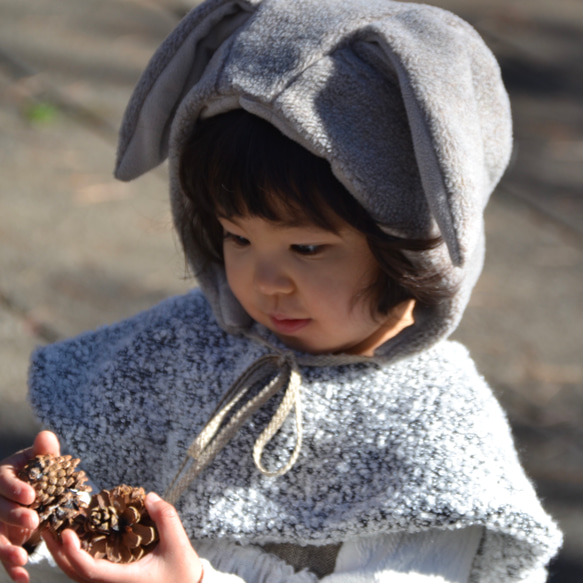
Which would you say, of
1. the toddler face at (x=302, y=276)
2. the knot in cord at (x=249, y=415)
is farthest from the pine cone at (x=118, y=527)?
the toddler face at (x=302, y=276)

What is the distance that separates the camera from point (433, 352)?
64.0 inches

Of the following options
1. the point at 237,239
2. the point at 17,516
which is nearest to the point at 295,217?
the point at 237,239

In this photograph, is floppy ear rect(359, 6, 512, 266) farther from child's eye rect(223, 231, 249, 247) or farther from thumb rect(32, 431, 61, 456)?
thumb rect(32, 431, 61, 456)

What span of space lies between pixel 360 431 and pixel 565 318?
195 cm

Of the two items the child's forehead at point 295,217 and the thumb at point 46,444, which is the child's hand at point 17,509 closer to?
the thumb at point 46,444

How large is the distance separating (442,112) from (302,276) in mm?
326

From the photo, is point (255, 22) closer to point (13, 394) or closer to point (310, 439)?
point (310, 439)

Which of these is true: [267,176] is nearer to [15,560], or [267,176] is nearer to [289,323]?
[289,323]

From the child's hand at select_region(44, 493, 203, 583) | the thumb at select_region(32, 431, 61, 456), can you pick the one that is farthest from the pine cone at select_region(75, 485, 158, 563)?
the thumb at select_region(32, 431, 61, 456)

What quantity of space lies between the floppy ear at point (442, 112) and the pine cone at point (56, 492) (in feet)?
2.05

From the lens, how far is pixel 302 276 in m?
1.44

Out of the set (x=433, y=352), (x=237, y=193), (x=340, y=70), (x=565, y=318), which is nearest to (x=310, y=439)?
(x=433, y=352)

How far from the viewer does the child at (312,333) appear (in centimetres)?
137

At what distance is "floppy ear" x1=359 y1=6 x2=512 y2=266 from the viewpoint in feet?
4.25
